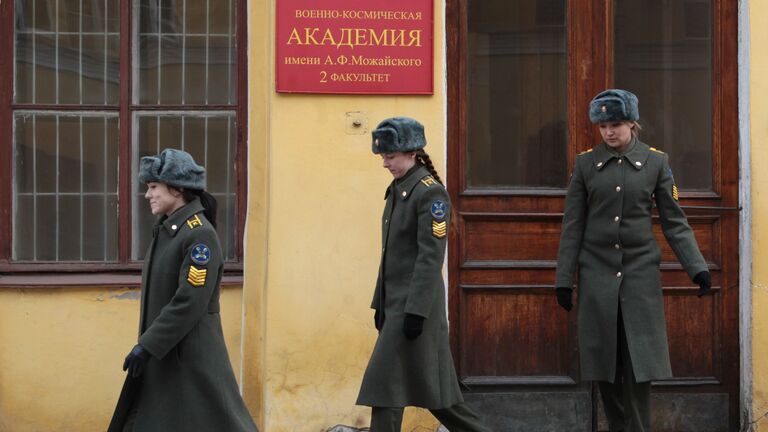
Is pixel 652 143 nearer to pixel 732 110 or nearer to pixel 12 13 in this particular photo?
pixel 732 110

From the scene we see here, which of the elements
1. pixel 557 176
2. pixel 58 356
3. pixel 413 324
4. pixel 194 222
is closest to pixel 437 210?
pixel 413 324

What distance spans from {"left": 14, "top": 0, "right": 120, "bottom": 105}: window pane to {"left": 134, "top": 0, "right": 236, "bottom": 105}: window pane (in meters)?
0.16

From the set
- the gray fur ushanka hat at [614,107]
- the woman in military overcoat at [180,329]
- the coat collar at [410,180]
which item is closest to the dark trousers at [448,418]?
the woman in military overcoat at [180,329]

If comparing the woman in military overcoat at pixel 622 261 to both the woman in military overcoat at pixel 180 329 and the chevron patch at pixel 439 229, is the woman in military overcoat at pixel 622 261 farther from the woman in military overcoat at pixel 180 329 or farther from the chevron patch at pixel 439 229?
the woman in military overcoat at pixel 180 329

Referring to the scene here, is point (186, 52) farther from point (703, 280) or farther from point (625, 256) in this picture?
point (703, 280)

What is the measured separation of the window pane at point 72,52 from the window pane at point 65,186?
0.44 feet

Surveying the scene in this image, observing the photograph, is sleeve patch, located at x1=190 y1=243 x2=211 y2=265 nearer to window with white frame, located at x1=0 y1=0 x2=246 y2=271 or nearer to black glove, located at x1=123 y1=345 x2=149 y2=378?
black glove, located at x1=123 y1=345 x2=149 y2=378

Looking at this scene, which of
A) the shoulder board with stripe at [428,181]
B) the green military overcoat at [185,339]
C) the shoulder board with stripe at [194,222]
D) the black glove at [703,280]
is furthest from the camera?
the black glove at [703,280]

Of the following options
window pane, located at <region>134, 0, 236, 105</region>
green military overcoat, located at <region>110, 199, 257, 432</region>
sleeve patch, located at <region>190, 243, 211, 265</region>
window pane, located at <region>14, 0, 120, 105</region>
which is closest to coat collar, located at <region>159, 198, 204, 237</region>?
green military overcoat, located at <region>110, 199, 257, 432</region>

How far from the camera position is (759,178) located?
7.96 metres

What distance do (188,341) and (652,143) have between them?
3538 millimetres

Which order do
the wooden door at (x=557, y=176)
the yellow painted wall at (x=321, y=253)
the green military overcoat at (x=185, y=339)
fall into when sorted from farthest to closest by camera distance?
1. the wooden door at (x=557, y=176)
2. the yellow painted wall at (x=321, y=253)
3. the green military overcoat at (x=185, y=339)

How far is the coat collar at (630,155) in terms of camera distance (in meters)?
7.02

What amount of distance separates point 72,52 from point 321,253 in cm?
200
